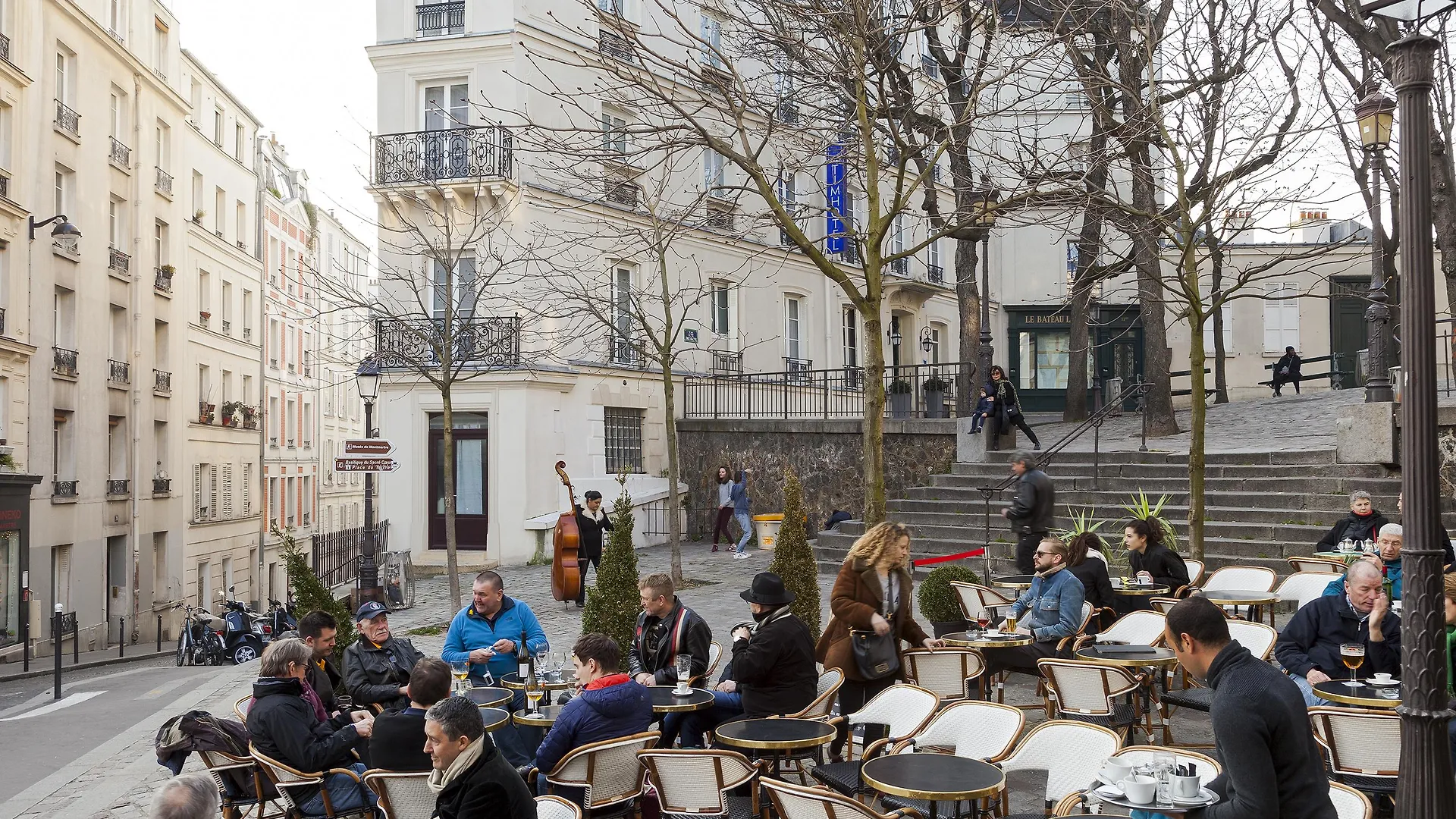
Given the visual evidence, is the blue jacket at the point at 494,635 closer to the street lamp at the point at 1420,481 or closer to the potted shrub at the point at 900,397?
the street lamp at the point at 1420,481

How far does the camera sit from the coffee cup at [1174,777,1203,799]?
389cm

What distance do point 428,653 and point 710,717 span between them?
6570mm

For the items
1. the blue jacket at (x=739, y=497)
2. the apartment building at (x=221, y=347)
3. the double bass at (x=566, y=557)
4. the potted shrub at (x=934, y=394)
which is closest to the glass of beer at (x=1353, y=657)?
the double bass at (x=566, y=557)

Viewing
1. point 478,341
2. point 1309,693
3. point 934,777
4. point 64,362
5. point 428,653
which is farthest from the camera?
point 64,362

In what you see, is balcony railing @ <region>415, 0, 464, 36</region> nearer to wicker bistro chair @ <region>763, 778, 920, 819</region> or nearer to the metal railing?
the metal railing

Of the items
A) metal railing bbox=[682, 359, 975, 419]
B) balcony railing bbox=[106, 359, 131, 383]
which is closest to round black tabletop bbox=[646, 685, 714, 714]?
metal railing bbox=[682, 359, 975, 419]

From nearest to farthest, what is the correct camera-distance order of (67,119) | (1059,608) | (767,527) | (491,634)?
(491,634), (1059,608), (767,527), (67,119)

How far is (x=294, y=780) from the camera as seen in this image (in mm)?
5750

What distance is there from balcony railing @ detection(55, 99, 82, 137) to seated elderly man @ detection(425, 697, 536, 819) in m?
26.3

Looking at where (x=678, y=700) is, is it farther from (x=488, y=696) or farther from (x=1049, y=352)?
(x=1049, y=352)

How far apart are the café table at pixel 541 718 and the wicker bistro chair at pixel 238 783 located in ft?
4.22

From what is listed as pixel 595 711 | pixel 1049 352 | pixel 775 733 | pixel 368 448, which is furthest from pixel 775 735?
pixel 1049 352

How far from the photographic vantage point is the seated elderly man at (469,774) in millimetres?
4312

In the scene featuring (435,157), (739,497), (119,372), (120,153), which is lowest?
(739,497)
